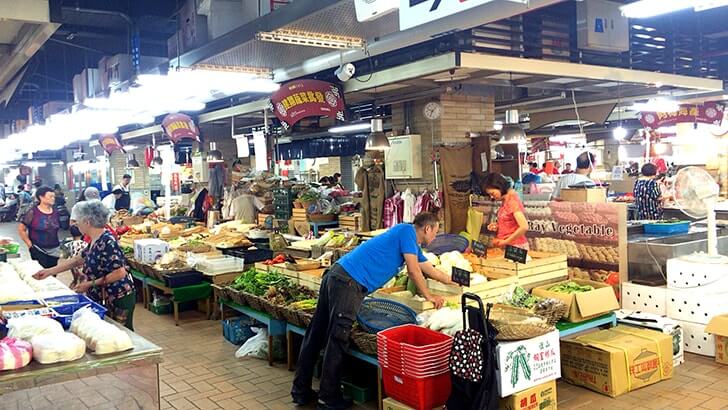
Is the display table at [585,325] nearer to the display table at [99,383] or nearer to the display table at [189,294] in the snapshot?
the display table at [99,383]

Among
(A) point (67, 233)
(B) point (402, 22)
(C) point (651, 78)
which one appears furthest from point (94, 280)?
(A) point (67, 233)

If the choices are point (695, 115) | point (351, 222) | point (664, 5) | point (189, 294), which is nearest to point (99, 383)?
point (664, 5)

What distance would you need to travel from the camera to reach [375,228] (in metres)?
10.3

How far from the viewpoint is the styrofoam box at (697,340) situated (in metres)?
6.38

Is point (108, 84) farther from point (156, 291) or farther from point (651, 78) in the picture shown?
point (651, 78)

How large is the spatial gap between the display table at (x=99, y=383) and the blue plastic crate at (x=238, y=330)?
3.81 meters

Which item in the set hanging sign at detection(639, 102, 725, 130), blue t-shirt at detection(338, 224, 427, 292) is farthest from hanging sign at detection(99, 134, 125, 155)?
hanging sign at detection(639, 102, 725, 130)

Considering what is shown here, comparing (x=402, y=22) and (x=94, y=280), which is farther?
(x=94, y=280)

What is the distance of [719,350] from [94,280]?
624 centimetres

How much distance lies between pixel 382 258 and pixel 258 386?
1.94 m

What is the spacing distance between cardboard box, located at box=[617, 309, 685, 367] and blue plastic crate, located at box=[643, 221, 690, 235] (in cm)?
212

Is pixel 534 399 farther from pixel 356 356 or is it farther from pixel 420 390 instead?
pixel 356 356

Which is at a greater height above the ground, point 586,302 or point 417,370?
point 586,302

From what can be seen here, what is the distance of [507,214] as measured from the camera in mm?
7211
